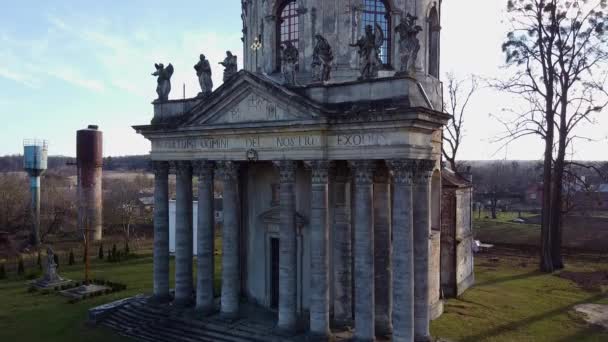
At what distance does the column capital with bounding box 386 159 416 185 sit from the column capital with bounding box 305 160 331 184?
230cm

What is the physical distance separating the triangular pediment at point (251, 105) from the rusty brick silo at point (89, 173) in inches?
1517

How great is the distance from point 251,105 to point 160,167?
6.08 m

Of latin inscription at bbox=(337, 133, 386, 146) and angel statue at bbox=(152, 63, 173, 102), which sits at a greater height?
angel statue at bbox=(152, 63, 173, 102)

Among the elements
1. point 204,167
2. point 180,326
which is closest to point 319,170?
point 204,167

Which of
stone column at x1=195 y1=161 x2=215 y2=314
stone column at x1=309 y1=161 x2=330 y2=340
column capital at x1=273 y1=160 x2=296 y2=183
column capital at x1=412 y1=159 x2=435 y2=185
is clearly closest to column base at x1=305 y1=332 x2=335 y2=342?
stone column at x1=309 y1=161 x2=330 y2=340

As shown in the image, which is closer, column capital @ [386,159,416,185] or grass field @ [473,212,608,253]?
column capital @ [386,159,416,185]

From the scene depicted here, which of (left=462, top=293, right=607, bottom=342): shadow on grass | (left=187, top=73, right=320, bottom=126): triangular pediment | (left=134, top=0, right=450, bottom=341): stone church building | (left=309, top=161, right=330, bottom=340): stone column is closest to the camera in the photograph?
(left=134, top=0, right=450, bottom=341): stone church building

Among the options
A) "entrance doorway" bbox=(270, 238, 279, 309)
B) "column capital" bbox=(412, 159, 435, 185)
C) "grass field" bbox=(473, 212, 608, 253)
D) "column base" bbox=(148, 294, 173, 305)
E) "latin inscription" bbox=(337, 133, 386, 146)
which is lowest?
"grass field" bbox=(473, 212, 608, 253)

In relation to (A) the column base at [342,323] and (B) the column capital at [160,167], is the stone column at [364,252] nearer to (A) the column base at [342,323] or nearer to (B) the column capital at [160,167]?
(A) the column base at [342,323]

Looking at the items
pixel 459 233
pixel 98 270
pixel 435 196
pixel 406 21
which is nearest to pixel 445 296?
pixel 459 233

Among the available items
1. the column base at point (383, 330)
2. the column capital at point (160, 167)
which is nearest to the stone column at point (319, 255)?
the column base at point (383, 330)

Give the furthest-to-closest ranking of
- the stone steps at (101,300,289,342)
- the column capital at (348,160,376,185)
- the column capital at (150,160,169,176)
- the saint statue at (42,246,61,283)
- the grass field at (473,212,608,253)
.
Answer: the grass field at (473,212,608,253)
the saint statue at (42,246,61,283)
the column capital at (150,160,169,176)
the stone steps at (101,300,289,342)
the column capital at (348,160,376,185)

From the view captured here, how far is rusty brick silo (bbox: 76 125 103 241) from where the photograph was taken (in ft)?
173

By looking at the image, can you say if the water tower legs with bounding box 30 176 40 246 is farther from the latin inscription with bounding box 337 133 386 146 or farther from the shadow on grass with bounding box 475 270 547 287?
the latin inscription with bounding box 337 133 386 146
